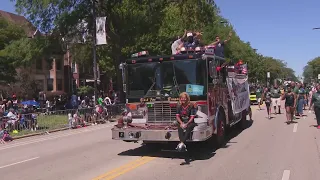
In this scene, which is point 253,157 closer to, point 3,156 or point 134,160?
point 134,160

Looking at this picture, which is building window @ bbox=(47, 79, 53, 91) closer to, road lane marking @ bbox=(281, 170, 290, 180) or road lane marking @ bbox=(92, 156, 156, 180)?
road lane marking @ bbox=(92, 156, 156, 180)

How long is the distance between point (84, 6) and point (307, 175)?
2353 centimetres

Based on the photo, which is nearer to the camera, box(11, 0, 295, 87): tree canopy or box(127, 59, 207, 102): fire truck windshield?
box(127, 59, 207, 102): fire truck windshield

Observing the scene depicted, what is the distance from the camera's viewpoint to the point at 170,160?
30.7 feet

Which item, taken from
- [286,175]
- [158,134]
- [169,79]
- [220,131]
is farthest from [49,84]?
[286,175]

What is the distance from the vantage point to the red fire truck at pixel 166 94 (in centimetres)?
965

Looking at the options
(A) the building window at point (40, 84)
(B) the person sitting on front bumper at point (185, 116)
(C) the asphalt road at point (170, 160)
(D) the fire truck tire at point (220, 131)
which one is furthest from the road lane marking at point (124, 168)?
(A) the building window at point (40, 84)

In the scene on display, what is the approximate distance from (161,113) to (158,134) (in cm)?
69

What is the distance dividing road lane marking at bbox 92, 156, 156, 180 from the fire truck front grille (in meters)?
0.99

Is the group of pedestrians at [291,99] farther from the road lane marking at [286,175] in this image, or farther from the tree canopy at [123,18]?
the tree canopy at [123,18]

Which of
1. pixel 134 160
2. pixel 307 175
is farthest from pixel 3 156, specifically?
pixel 307 175

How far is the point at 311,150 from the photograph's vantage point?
10.3 m

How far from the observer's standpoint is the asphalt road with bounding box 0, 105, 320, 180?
7.89 meters

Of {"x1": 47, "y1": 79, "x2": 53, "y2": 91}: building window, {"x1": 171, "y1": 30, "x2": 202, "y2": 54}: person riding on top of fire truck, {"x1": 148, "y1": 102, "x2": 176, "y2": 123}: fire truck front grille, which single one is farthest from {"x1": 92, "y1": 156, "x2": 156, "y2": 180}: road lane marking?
{"x1": 47, "y1": 79, "x2": 53, "y2": 91}: building window
